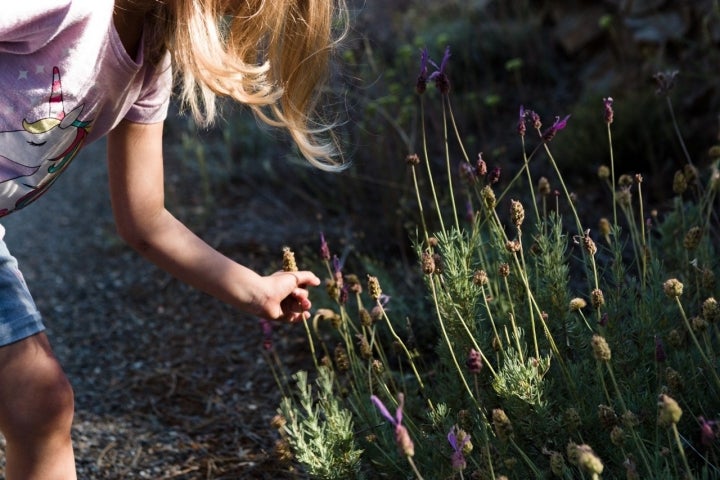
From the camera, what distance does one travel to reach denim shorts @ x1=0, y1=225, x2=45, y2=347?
1666 millimetres

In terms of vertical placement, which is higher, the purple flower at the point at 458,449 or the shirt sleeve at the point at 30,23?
the shirt sleeve at the point at 30,23

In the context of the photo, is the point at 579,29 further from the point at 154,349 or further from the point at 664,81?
the point at 664,81

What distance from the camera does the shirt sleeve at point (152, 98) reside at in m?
2.03

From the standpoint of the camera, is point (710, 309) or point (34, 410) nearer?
point (710, 309)

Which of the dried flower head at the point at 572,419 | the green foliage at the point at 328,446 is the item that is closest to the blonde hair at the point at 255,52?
the green foliage at the point at 328,446

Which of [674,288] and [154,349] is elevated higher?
[674,288]

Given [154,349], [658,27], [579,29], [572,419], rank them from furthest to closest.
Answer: [579,29], [658,27], [154,349], [572,419]

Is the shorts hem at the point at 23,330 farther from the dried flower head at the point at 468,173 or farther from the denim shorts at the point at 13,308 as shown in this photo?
the dried flower head at the point at 468,173

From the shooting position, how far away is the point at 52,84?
1795mm

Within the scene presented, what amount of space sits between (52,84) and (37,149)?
146 mm

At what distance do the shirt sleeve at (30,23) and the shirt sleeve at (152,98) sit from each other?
0.32m

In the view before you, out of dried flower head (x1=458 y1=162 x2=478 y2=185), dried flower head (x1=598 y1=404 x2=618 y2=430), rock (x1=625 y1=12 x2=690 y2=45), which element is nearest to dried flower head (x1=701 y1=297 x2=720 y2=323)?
dried flower head (x1=598 y1=404 x2=618 y2=430)

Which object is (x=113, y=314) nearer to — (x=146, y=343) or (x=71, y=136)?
(x=146, y=343)

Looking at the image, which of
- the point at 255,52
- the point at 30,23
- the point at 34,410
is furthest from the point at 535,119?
the point at 34,410
